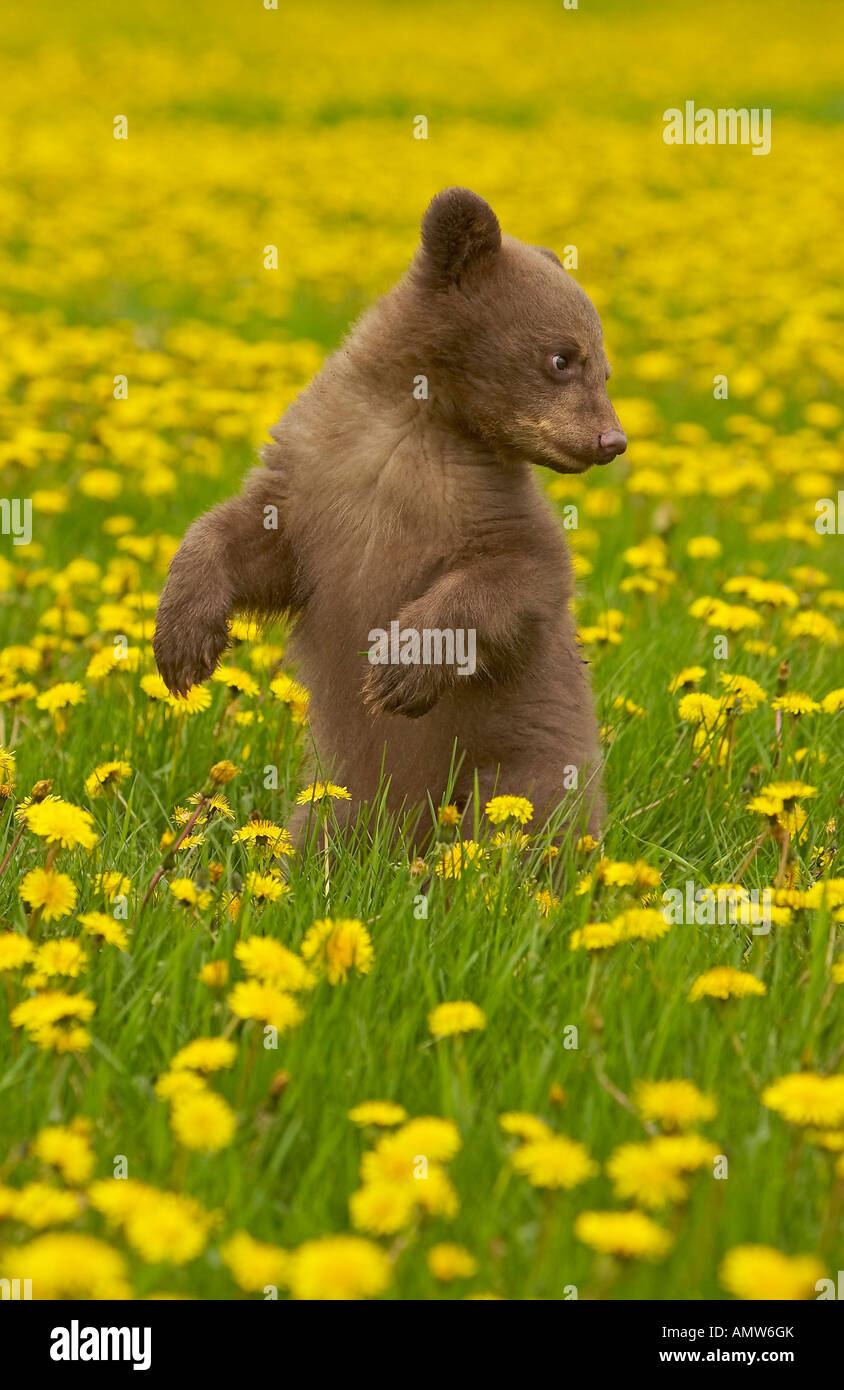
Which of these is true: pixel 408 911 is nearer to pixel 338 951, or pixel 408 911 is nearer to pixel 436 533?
pixel 338 951

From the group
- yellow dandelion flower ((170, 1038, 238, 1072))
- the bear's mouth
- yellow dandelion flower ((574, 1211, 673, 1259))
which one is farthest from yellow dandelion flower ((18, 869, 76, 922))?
the bear's mouth

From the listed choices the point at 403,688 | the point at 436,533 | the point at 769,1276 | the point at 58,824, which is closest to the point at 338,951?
the point at 58,824

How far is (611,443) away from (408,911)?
1.15 meters

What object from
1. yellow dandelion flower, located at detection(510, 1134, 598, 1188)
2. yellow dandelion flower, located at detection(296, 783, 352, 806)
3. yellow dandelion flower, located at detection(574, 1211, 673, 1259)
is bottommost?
yellow dandelion flower, located at detection(574, 1211, 673, 1259)

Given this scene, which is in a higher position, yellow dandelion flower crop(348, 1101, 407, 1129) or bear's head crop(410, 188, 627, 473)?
bear's head crop(410, 188, 627, 473)

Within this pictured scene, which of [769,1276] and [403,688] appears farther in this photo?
[403,688]

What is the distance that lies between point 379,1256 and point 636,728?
99.2 inches

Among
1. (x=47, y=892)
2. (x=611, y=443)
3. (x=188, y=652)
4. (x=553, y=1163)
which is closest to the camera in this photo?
(x=553, y=1163)

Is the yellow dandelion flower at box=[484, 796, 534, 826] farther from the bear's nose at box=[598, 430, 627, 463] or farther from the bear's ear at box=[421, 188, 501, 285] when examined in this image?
the bear's ear at box=[421, 188, 501, 285]

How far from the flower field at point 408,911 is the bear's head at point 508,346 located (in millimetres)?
781

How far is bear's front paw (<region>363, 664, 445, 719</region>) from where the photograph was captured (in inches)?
133

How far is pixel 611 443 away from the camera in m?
3.51

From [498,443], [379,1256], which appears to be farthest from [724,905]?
[379,1256]
